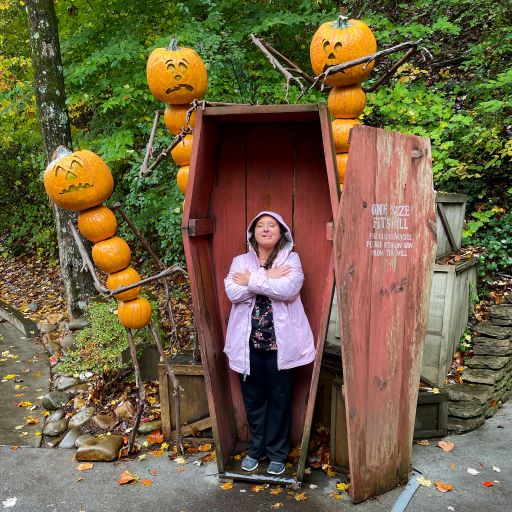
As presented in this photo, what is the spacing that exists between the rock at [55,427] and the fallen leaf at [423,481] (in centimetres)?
288

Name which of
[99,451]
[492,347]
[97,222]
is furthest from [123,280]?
[492,347]

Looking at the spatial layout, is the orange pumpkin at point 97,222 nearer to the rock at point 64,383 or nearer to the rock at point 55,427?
the rock at point 55,427

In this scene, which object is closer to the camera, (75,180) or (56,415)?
(75,180)

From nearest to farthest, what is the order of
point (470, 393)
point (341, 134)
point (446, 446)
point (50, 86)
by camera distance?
1. point (341, 134)
2. point (446, 446)
3. point (470, 393)
4. point (50, 86)

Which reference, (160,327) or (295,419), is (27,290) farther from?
(295,419)

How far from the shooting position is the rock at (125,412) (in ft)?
14.1

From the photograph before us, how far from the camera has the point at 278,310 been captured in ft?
10.4

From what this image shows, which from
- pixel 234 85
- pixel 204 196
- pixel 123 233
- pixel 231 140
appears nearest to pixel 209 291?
pixel 204 196

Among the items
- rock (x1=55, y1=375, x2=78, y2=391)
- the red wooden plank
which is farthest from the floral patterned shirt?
rock (x1=55, y1=375, x2=78, y2=391)

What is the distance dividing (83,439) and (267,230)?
231 cm

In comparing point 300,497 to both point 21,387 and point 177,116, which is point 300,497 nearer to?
point 177,116

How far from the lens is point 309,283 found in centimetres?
356

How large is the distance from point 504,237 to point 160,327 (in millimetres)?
3926

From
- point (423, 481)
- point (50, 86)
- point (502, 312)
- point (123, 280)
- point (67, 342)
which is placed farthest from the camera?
point (67, 342)
